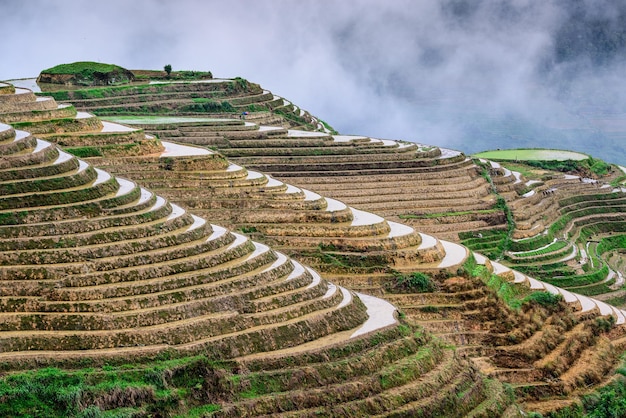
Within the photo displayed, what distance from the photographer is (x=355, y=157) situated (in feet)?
212

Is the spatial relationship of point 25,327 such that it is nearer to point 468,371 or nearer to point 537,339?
point 468,371

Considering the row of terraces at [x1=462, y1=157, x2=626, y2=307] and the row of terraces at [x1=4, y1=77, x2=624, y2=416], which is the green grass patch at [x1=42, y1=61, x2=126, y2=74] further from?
the row of terraces at [x1=4, y1=77, x2=624, y2=416]

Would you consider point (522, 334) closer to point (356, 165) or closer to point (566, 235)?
point (356, 165)

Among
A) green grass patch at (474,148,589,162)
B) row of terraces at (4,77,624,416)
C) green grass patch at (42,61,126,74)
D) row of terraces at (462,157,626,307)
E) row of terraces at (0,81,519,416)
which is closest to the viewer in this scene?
row of terraces at (0,81,519,416)

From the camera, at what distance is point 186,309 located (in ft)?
116

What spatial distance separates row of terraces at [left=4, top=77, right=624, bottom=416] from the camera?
1877 inches

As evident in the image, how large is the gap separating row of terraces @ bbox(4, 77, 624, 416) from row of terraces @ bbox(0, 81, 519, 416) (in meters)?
6.60

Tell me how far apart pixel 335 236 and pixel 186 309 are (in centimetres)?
1481

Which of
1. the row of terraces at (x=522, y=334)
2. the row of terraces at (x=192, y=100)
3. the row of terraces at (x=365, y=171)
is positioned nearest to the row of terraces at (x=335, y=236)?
the row of terraces at (x=522, y=334)

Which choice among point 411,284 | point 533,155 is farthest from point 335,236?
point 533,155

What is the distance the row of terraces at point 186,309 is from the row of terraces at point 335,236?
660 centimetres

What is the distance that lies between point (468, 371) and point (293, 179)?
22240mm

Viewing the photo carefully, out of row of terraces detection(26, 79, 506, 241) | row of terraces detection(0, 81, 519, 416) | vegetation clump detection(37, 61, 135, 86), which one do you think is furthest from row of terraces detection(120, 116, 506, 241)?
row of terraces detection(0, 81, 519, 416)

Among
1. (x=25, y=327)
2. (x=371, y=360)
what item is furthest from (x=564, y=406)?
(x=25, y=327)
